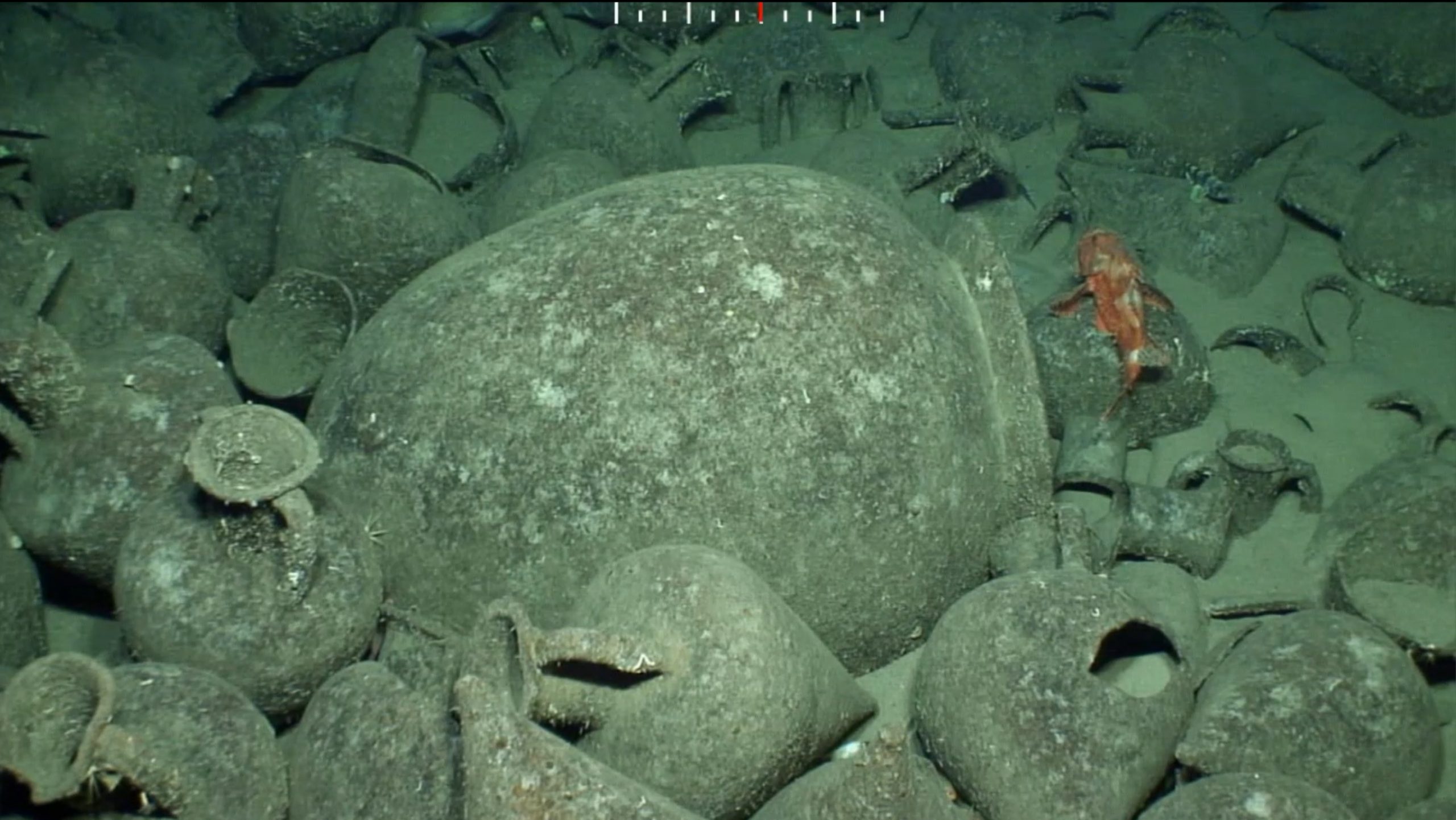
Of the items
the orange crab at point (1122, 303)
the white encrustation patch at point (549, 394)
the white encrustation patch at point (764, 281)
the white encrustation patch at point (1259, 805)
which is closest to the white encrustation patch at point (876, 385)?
the white encrustation patch at point (764, 281)

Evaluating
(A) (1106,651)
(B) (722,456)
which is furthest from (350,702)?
(A) (1106,651)

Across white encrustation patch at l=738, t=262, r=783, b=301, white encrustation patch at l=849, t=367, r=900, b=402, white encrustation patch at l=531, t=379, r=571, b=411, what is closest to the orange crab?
white encrustation patch at l=849, t=367, r=900, b=402

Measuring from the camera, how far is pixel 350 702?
3025 millimetres

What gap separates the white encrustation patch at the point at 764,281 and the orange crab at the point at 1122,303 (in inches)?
57.3

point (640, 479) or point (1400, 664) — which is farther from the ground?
point (640, 479)

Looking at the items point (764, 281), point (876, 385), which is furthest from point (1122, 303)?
point (764, 281)

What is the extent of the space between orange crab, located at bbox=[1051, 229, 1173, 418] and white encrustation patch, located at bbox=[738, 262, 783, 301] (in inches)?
57.3

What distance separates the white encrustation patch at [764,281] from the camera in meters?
3.49

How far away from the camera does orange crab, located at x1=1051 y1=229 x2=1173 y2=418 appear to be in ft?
14.0

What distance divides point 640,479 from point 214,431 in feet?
3.87

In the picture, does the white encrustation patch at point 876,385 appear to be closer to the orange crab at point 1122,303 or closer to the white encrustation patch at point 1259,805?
the orange crab at point 1122,303

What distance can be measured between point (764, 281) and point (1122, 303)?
1.57 metres

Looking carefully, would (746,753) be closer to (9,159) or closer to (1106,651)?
(1106,651)

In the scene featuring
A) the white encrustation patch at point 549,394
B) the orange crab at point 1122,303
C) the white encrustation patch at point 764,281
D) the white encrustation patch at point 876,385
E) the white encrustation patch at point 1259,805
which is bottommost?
the white encrustation patch at point 1259,805
